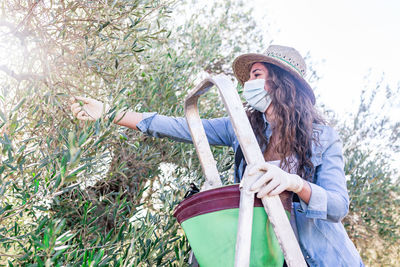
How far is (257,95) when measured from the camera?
234 cm

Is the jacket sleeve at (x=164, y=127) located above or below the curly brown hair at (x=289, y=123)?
above

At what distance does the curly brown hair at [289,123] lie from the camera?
82.5 inches

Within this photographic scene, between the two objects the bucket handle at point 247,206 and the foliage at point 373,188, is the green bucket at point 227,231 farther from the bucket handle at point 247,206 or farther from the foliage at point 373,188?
the foliage at point 373,188

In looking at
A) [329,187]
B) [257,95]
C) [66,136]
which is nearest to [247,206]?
[329,187]

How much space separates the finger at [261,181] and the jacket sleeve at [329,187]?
32 cm

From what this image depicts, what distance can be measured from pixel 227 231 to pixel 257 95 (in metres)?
1.02

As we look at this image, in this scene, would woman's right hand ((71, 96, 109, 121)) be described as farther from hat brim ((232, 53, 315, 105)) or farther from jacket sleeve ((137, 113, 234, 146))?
hat brim ((232, 53, 315, 105))

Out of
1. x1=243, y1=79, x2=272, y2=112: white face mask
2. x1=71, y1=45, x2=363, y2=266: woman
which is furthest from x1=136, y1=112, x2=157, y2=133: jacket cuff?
x1=243, y1=79, x2=272, y2=112: white face mask

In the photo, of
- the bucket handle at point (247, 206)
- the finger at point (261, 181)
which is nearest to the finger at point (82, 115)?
the bucket handle at point (247, 206)

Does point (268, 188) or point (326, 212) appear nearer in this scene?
point (268, 188)

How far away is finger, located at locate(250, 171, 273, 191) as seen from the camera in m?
1.49

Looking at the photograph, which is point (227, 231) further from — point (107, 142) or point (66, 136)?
point (107, 142)

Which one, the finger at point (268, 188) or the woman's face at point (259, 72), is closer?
the finger at point (268, 188)

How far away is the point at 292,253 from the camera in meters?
1.45
